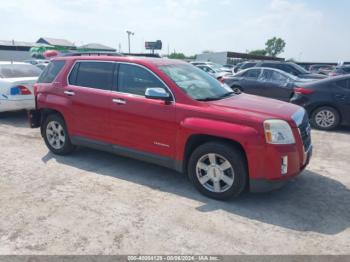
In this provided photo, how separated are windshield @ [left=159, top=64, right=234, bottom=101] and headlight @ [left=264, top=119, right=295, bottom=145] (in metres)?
0.97

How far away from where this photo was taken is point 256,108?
4215mm

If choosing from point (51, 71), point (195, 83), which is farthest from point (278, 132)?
point (51, 71)

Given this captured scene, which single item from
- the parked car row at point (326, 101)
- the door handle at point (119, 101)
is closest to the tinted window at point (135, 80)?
the door handle at point (119, 101)

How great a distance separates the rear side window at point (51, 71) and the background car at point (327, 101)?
6024 millimetres

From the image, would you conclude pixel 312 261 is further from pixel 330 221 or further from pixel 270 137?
pixel 270 137

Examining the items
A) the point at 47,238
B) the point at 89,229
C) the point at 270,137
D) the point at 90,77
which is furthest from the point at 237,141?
the point at 90,77

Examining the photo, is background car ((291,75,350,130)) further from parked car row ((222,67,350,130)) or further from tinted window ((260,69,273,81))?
tinted window ((260,69,273,81))

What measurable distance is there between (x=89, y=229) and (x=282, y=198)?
2.47m

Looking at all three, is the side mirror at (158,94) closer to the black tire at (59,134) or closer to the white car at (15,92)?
the black tire at (59,134)

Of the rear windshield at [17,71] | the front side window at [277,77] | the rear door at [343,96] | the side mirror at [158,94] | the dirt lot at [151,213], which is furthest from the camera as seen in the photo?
the front side window at [277,77]

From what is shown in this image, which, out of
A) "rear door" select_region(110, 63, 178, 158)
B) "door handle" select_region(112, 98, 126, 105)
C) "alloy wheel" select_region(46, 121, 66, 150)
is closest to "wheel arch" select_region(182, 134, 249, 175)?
"rear door" select_region(110, 63, 178, 158)

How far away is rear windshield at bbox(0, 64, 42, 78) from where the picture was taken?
8.66 meters

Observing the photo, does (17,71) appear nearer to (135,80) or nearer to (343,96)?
(135,80)

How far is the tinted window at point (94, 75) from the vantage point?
5098 mm
